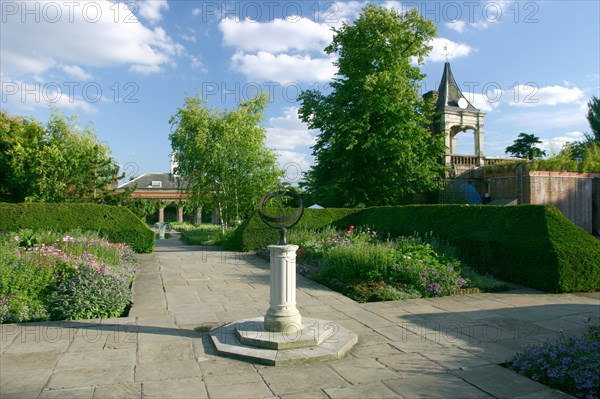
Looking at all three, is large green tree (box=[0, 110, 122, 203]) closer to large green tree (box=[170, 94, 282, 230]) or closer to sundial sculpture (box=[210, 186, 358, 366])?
large green tree (box=[170, 94, 282, 230])

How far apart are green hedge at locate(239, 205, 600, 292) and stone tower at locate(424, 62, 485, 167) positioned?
49.5ft

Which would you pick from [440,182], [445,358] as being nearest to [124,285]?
[445,358]

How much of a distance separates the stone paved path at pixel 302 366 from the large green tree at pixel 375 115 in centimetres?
1354

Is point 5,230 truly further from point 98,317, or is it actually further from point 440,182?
point 440,182

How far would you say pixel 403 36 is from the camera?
70.7 feet

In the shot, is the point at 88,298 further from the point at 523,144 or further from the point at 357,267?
the point at 523,144

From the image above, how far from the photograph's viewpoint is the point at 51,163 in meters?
19.2

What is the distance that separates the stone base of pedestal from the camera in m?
4.44

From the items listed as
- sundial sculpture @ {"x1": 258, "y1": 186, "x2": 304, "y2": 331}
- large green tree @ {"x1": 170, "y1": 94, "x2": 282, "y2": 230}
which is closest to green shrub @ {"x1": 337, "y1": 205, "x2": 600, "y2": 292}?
sundial sculpture @ {"x1": 258, "y1": 186, "x2": 304, "y2": 331}

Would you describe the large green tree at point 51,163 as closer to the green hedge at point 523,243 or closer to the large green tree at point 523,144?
the green hedge at point 523,243

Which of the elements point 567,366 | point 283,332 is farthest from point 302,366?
point 567,366

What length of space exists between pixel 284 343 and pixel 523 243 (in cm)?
678

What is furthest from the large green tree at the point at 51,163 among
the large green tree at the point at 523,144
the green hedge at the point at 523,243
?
the large green tree at the point at 523,144

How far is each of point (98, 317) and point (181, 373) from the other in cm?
286
